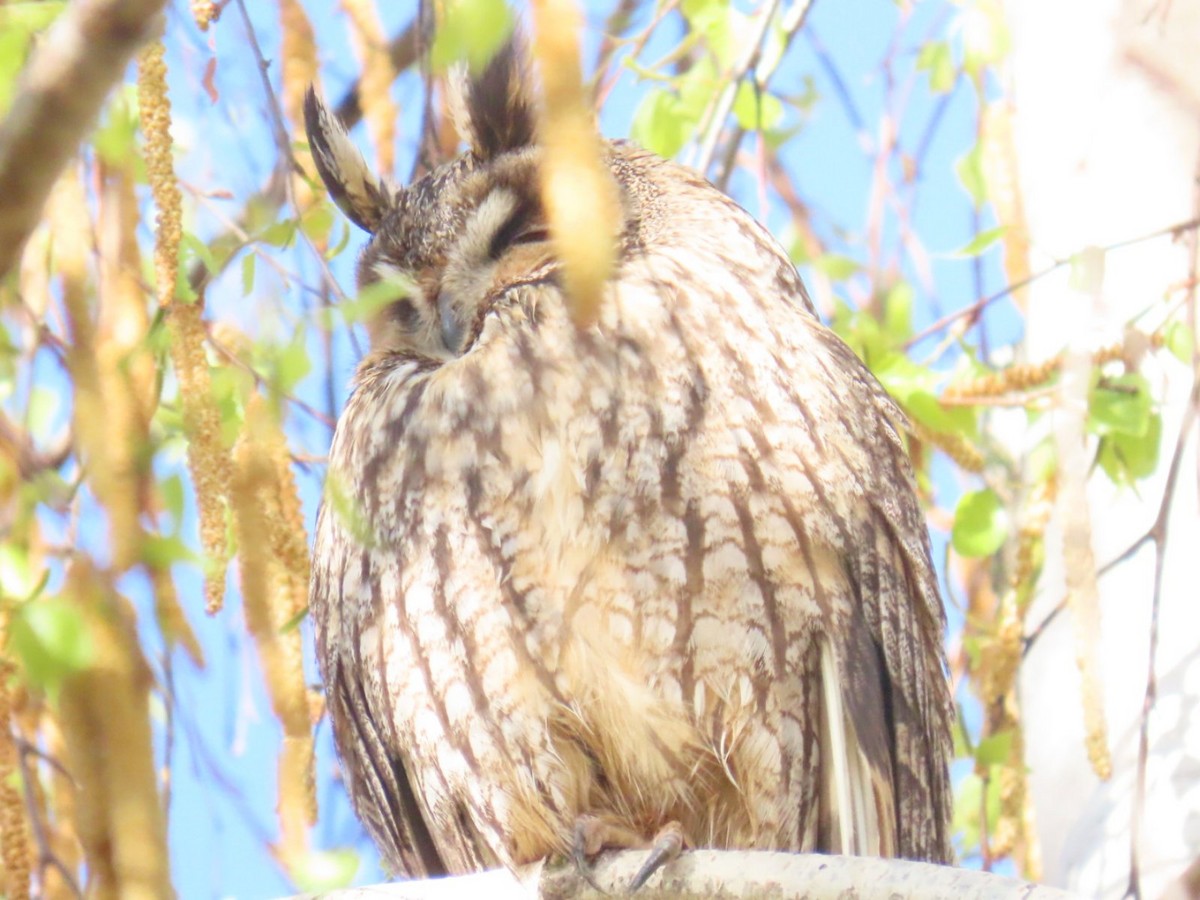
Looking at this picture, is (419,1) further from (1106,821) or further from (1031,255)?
(1106,821)

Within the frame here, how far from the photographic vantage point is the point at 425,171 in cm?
264

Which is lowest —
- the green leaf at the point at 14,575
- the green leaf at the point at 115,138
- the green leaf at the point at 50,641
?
the green leaf at the point at 50,641

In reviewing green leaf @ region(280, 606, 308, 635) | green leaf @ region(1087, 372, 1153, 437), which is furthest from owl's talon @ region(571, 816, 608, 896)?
green leaf @ region(1087, 372, 1153, 437)

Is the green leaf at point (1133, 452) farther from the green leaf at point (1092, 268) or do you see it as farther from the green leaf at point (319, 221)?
the green leaf at point (319, 221)

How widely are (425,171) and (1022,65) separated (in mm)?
1108

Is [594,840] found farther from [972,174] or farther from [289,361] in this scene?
[972,174]

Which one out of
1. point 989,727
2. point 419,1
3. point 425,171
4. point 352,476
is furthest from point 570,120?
point 989,727

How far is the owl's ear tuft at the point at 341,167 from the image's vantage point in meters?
2.41

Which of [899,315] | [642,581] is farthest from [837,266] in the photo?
[642,581]

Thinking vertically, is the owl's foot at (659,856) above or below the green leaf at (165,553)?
below

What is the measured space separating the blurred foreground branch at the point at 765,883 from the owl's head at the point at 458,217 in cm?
80

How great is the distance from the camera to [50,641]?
1365 mm

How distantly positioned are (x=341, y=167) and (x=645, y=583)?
89 cm

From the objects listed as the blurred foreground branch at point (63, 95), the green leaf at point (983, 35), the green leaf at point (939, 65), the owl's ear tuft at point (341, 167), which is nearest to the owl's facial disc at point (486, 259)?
the owl's ear tuft at point (341, 167)
